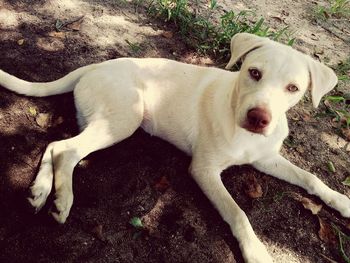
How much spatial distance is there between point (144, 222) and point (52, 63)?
207cm

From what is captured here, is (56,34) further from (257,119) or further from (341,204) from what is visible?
Result: (341,204)

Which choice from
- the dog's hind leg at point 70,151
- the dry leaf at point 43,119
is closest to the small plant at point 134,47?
the dog's hind leg at point 70,151

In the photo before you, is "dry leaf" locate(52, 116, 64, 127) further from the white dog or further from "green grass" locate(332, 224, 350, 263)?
"green grass" locate(332, 224, 350, 263)

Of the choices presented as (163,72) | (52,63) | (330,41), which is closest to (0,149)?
(52,63)

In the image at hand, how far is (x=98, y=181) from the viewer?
298cm

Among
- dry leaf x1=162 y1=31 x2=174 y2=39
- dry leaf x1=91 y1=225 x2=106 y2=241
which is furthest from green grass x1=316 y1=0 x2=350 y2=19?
dry leaf x1=91 y1=225 x2=106 y2=241

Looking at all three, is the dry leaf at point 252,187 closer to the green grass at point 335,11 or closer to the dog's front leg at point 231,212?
the dog's front leg at point 231,212

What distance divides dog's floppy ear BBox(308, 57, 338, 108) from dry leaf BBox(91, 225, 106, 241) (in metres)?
1.82

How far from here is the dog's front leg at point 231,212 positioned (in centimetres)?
266

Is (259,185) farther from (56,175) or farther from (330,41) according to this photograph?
(330,41)

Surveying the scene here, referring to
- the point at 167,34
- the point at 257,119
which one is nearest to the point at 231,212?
the point at 257,119

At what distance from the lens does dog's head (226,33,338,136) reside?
2570 mm

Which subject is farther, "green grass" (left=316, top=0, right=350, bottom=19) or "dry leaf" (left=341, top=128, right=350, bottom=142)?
"green grass" (left=316, top=0, right=350, bottom=19)

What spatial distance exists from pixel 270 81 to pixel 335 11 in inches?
168
